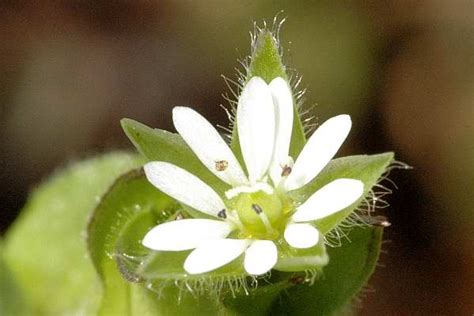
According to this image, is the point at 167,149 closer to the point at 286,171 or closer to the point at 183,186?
the point at 183,186

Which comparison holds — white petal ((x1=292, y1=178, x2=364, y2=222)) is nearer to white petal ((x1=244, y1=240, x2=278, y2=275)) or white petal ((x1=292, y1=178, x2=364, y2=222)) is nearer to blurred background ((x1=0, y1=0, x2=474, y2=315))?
white petal ((x1=244, y1=240, x2=278, y2=275))

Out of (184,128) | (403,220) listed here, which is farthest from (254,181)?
(403,220)

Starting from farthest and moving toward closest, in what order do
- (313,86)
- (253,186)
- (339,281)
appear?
(313,86), (339,281), (253,186)

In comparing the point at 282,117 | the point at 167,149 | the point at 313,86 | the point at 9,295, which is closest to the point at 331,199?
the point at 282,117

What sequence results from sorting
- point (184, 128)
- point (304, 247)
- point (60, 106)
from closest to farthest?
point (304, 247), point (184, 128), point (60, 106)

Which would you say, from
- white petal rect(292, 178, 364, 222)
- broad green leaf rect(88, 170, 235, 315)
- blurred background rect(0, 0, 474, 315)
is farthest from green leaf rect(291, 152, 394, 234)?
blurred background rect(0, 0, 474, 315)

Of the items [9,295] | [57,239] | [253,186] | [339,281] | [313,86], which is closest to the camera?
[253,186]

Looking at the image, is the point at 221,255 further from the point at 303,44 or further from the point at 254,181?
the point at 303,44
